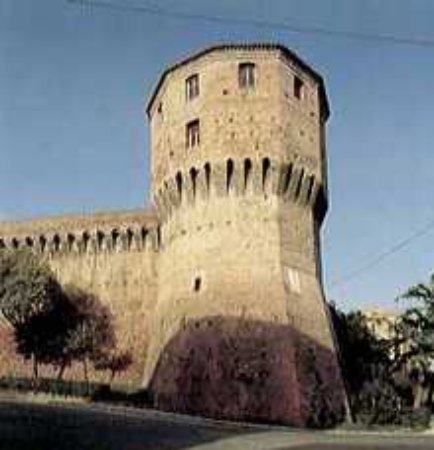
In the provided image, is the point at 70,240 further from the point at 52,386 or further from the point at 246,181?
the point at 246,181

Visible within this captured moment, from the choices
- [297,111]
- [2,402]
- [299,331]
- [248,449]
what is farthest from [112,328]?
[248,449]

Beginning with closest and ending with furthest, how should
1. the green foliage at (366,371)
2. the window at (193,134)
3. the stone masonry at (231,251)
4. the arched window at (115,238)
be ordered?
the stone masonry at (231,251) < the green foliage at (366,371) < the window at (193,134) < the arched window at (115,238)

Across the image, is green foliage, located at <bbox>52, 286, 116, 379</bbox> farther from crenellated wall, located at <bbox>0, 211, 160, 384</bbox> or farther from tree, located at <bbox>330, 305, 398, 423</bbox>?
tree, located at <bbox>330, 305, 398, 423</bbox>

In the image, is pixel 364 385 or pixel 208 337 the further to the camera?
pixel 364 385

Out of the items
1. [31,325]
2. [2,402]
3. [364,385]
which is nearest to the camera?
[2,402]

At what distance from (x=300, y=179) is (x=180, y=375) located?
9.38m

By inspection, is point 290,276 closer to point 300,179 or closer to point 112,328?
point 300,179

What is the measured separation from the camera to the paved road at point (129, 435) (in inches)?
819

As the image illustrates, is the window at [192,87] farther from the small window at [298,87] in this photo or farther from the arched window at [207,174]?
the small window at [298,87]

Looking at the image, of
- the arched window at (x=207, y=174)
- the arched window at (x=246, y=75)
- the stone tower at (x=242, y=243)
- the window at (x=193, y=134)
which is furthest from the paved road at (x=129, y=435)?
the arched window at (x=246, y=75)

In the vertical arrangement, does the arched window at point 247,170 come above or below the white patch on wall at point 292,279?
above

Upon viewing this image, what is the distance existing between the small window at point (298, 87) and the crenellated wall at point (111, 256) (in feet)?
27.7

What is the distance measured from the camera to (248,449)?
21.8 meters

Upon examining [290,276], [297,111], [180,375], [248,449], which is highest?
[297,111]
